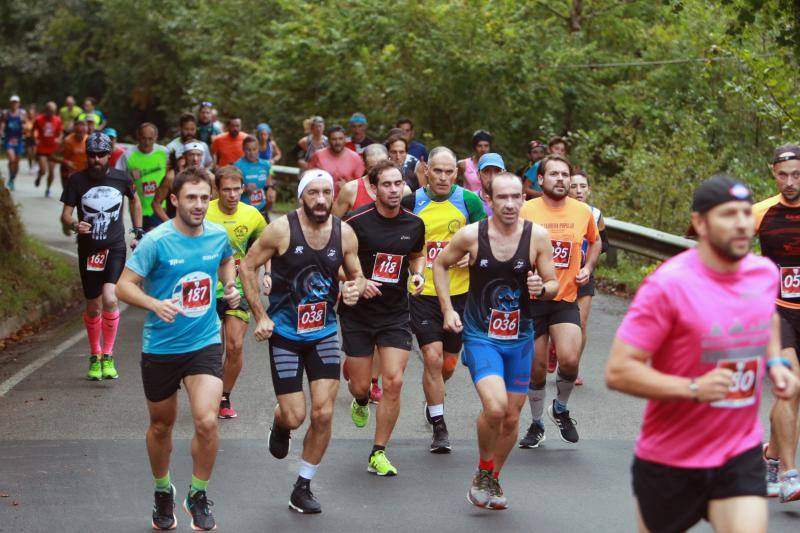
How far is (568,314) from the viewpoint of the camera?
9188mm

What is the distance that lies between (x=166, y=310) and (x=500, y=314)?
2034 millimetres

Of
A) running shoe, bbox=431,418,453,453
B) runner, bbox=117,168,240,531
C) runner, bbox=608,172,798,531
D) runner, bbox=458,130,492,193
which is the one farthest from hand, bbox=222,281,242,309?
runner, bbox=458,130,492,193

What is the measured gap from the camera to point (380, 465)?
8.43m

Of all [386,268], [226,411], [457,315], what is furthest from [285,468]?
[457,315]

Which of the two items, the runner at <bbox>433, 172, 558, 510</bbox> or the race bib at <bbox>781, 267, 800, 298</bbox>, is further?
the race bib at <bbox>781, 267, 800, 298</bbox>

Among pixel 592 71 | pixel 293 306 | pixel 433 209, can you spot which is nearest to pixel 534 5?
pixel 592 71

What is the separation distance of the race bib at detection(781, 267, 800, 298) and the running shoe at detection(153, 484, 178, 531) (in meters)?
3.88

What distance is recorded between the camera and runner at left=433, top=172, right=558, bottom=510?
25.2ft

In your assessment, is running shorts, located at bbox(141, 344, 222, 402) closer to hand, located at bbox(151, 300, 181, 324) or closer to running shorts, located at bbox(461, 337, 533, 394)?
hand, located at bbox(151, 300, 181, 324)

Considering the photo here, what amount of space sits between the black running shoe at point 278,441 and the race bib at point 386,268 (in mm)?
1299

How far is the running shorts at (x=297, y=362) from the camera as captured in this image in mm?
7773

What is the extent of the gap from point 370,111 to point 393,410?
17.9 metres

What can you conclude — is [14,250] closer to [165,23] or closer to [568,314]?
[568,314]

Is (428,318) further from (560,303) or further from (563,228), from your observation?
(563,228)
